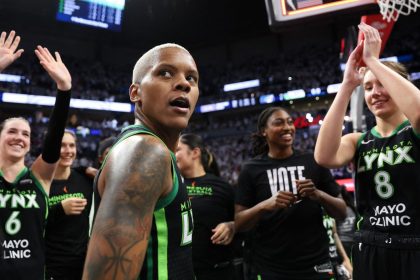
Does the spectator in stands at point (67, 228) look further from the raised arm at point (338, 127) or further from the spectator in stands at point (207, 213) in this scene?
the raised arm at point (338, 127)

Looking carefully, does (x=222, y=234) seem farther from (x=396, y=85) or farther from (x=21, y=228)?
(x=396, y=85)

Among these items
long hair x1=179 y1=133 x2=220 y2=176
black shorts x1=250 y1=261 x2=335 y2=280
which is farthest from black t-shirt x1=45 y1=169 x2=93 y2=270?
black shorts x1=250 y1=261 x2=335 y2=280

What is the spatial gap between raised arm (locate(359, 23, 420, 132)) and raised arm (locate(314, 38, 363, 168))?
0.11 m

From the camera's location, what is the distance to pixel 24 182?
2.74m

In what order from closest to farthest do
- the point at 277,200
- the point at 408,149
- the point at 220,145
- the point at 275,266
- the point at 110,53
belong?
the point at 408,149
the point at 277,200
the point at 275,266
the point at 220,145
the point at 110,53

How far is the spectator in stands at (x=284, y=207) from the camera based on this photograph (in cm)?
290

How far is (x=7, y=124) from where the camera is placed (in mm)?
2832

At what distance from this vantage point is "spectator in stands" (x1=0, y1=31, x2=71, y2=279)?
2523 millimetres

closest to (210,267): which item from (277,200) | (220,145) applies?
(277,200)

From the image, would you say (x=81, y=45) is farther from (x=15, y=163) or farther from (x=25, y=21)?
(x=15, y=163)

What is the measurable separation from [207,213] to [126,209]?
2.34 metres

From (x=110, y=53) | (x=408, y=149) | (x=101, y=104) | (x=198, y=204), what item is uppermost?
(x=110, y=53)

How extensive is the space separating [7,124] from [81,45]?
26.4 meters

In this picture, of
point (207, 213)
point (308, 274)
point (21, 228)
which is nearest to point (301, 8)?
point (207, 213)
